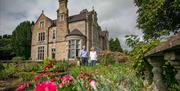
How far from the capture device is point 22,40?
4547 cm

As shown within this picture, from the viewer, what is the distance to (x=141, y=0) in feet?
69.4

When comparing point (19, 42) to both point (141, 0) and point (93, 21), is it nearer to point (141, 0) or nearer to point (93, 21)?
point (93, 21)

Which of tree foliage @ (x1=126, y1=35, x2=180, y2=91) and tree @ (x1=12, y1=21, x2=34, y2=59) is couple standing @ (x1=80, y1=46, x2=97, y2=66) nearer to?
tree foliage @ (x1=126, y1=35, x2=180, y2=91)

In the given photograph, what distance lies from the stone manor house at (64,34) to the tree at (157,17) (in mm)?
12023

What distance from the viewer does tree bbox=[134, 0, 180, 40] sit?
18.3 meters

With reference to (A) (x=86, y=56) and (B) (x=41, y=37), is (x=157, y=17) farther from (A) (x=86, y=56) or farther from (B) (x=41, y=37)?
(B) (x=41, y=37)

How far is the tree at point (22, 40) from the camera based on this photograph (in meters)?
44.1

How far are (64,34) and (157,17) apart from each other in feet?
56.0

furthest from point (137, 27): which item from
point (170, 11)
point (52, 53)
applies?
point (52, 53)

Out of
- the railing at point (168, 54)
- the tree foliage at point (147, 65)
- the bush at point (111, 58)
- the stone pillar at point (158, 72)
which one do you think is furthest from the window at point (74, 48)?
the stone pillar at point (158, 72)

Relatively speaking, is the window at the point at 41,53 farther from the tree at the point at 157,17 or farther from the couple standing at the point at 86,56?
the couple standing at the point at 86,56

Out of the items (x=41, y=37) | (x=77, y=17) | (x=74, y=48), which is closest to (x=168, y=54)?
(x=74, y=48)

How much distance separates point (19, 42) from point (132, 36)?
40.0 metres

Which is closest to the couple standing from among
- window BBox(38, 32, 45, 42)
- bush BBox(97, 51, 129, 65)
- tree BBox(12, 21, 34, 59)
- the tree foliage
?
bush BBox(97, 51, 129, 65)
